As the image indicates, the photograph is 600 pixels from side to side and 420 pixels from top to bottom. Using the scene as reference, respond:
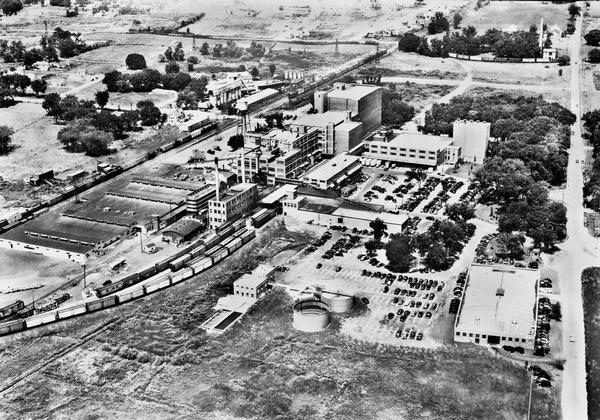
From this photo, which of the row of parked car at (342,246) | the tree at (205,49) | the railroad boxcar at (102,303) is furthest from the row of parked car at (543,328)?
the tree at (205,49)

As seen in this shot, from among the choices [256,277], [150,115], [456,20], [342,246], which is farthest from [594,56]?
[256,277]

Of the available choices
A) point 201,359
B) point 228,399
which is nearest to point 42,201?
point 201,359

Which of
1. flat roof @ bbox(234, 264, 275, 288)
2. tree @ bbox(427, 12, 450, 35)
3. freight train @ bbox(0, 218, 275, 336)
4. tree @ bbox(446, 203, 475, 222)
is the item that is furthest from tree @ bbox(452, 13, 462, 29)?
flat roof @ bbox(234, 264, 275, 288)

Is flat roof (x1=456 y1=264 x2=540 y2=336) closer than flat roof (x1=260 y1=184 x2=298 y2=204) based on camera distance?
Yes

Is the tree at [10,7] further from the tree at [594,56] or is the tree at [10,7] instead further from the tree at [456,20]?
the tree at [594,56]

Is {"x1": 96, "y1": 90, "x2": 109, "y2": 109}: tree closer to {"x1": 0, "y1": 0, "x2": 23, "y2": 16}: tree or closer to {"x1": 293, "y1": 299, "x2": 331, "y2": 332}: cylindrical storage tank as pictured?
{"x1": 293, "y1": 299, "x2": 331, "y2": 332}: cylindrical storage tank

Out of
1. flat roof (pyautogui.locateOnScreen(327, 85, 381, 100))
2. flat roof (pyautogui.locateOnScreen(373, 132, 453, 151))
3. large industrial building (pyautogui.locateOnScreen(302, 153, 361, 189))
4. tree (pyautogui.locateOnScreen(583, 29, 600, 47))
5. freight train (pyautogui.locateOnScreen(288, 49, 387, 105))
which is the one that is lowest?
large industrial building (pyautogui.locateOnScreen(302, 153, 361, 189))
